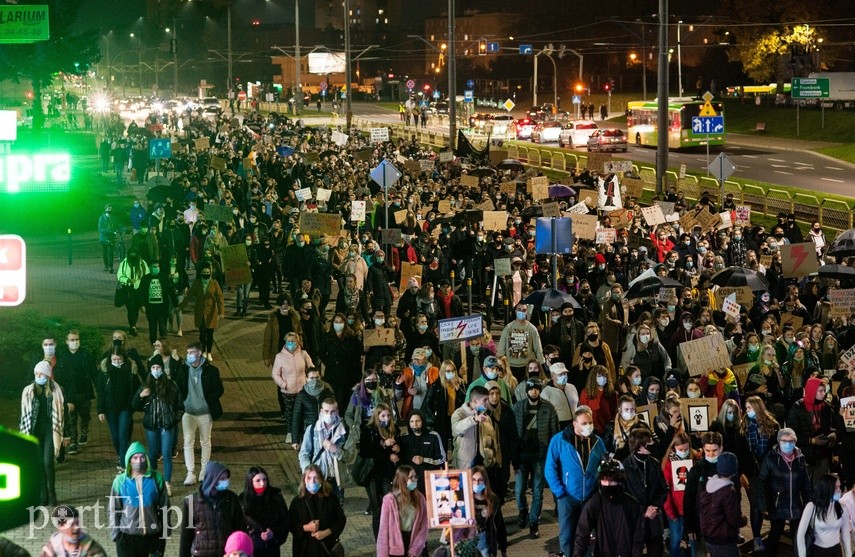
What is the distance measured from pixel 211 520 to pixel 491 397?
11.0ft

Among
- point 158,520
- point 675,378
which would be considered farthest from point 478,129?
point 158,520

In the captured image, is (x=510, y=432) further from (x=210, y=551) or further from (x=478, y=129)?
(x=478, y=129)

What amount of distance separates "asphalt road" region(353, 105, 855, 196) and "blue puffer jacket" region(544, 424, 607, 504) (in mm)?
32907

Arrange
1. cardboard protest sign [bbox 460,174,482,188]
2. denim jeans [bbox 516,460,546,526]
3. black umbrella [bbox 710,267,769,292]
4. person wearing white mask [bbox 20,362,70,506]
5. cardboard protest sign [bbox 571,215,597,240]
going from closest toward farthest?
denim jeans [bbox 516,460,546,526], person wearing white mask [bbox 20,362,70,506], black umbrella [bbox 710,267,769,292], cardboard protest sign [bbox 571,215,597,240], cardboard protest sign [bbox 460,174,482,188]

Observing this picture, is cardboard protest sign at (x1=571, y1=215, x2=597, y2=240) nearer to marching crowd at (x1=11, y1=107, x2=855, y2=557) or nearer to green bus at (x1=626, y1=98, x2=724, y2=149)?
marching crowd at (x1=11, y1=107, x2=855, y2=557)

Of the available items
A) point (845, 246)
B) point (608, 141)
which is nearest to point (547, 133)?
point (608, 141)

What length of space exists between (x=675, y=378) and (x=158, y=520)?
6335mm

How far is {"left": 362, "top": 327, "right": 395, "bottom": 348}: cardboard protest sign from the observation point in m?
15.4

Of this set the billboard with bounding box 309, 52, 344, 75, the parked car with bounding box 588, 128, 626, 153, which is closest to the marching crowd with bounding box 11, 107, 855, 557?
the parked car with bounding box 588, 128, 626, 153

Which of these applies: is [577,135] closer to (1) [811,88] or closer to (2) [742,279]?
(1) [811,88]

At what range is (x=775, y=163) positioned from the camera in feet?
177

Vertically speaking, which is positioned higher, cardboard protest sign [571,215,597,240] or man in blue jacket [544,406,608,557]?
cardboard protest sign [571,215,597,240]

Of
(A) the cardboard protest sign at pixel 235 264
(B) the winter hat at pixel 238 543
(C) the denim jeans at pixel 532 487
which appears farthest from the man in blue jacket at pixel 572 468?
(A) the cardboard protest sign at pixel 235 264

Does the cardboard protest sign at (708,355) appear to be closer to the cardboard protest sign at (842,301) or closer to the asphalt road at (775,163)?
the cardboard protest sign at (842,301)
